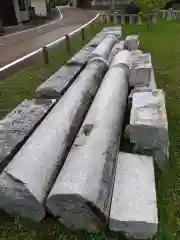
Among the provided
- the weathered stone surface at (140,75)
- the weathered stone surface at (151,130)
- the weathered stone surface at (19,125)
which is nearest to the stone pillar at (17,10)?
the weathered stone surface at (140,75)

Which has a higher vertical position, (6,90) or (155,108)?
(155,108)

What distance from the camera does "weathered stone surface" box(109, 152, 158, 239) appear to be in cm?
236

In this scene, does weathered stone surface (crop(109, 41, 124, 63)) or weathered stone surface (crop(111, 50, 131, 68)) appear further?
weathered stone surface (crop(109, 41, 124, 63))

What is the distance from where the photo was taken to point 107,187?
2.49 m

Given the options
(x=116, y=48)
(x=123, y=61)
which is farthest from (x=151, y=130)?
(x=116, y=48)

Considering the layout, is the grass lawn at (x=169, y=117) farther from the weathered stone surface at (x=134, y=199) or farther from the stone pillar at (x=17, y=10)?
the stone pillar at (x=17, y=10)

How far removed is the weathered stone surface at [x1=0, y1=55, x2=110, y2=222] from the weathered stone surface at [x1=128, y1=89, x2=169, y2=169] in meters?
0.76

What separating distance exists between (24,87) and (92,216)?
4690 mm

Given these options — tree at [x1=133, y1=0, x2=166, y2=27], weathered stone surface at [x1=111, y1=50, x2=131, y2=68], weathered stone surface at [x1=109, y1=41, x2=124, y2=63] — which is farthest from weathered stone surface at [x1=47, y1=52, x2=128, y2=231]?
tree at [x1=133, y1=0, x2=166, y2=27]

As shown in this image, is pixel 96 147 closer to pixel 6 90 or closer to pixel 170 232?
pixel 170 232

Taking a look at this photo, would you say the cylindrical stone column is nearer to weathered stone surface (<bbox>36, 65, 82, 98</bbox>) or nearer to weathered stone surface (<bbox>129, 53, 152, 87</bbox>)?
weathered stone surface (<bbox>36, 65, 82, 98</bbox>)

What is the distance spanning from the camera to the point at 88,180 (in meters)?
2.37

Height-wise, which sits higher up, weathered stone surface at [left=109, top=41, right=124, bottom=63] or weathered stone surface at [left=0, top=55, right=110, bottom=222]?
weathered stone surface at [left=0, top=55, right=110, bottom=222]

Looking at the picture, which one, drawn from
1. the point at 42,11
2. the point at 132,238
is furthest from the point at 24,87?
the point at 42,11
